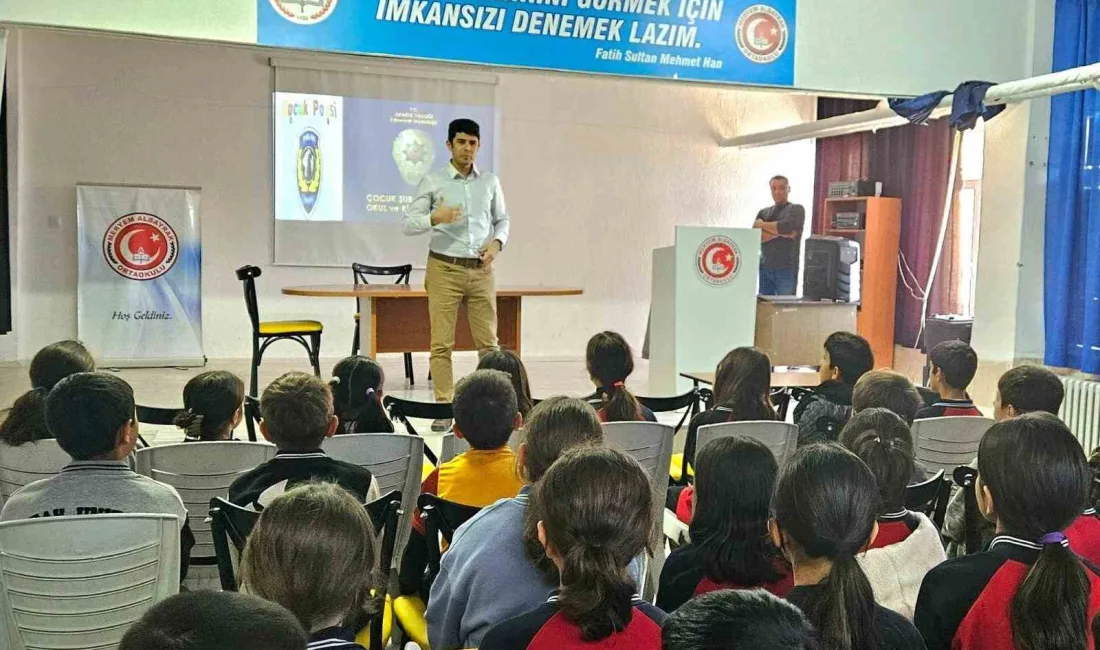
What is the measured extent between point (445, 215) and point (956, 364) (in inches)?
109

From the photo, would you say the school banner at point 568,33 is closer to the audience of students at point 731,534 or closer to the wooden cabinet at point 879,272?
the wooden cabinet at point 879,272

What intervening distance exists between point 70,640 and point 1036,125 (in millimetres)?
5405

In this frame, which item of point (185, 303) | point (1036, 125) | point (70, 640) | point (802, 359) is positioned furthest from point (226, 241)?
point (70, 640)

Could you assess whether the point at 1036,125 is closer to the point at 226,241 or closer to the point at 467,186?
the point at 467,186

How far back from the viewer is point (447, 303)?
17.9 ft

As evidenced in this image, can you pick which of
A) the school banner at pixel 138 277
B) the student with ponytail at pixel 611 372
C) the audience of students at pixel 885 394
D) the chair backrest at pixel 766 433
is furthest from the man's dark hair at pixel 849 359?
the school banner at pixel 138 277

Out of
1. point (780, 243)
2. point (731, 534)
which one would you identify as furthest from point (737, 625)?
point (780, 243)

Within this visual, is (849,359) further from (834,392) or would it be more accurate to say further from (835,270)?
(835,270)

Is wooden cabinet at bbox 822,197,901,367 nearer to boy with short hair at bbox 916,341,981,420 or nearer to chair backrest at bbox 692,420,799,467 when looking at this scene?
boy with short hair at bbox 916,341,981,420

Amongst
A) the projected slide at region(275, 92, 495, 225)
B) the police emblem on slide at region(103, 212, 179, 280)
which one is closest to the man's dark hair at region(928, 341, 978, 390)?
the projected slide at region(275, 92, 495, 225)

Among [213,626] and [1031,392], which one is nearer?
[213,626]

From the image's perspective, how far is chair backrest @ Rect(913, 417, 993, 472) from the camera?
10.1 ft

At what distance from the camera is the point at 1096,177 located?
518 centimetres

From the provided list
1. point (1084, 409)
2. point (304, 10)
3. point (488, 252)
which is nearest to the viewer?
point (304, 10)
